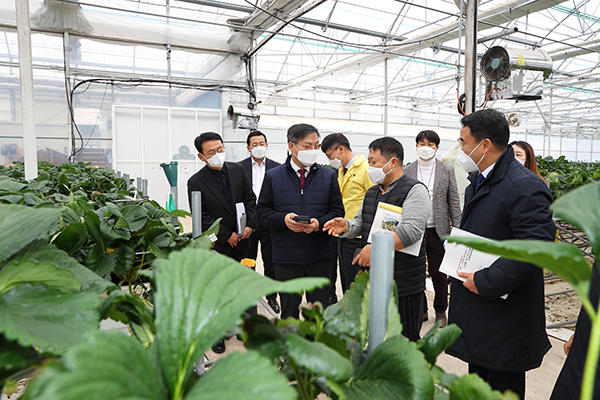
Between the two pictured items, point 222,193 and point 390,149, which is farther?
point 222,193

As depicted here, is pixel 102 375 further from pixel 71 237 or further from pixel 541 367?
pixel 541 367

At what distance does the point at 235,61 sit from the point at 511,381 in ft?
26.0

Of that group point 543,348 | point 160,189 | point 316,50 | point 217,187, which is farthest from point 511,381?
point 316,50

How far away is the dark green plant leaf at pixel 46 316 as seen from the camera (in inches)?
13.4

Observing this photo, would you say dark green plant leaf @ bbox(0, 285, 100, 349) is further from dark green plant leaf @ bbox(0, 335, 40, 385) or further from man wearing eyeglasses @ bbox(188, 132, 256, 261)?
man wearing eyeglasses @ bbox(188, 132, 256, 261)

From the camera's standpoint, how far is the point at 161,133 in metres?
8.34

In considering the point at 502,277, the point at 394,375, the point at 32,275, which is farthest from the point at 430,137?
the point at 32,275

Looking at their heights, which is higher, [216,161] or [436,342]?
[216,161]

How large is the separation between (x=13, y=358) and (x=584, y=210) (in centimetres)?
50

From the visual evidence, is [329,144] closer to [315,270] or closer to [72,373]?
[315,270]

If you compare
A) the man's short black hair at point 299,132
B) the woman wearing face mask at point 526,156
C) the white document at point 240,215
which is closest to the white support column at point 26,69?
the white document at point 240,215

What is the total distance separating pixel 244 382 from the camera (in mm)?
279

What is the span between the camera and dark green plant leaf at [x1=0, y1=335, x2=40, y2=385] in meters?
0.33

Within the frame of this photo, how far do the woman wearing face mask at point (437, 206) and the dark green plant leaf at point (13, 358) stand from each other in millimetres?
3044
